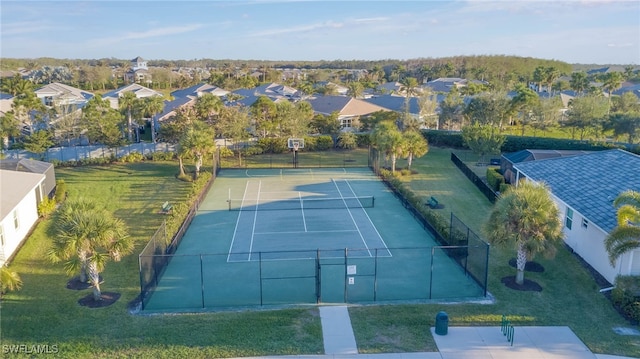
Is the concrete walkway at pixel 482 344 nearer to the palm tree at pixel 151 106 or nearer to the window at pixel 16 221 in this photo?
the window at pixel 16 221

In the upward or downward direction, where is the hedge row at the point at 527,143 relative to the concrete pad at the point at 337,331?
upward

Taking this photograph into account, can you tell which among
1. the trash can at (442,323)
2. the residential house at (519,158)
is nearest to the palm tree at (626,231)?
the trash can at (442,323)

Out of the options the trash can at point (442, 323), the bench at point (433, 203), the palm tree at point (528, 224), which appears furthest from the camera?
the bench at point (433, 203)

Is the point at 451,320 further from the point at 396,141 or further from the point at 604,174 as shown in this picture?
the point at 396,141

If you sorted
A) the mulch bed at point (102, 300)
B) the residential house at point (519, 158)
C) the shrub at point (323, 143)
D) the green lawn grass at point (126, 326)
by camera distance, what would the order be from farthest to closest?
the shrub at point (323, 143), the residential house at point (519, 158), the mulch bed at point (102, 300), the green lawn grass at point (126, 326)

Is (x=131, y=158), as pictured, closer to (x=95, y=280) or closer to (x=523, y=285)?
(x=95, y=280)


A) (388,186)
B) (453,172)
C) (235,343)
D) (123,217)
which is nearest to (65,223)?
(235,343)

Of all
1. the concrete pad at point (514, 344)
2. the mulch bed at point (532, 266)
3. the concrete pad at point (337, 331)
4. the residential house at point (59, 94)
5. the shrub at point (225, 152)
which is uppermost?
the residential house at point (59, 94)
